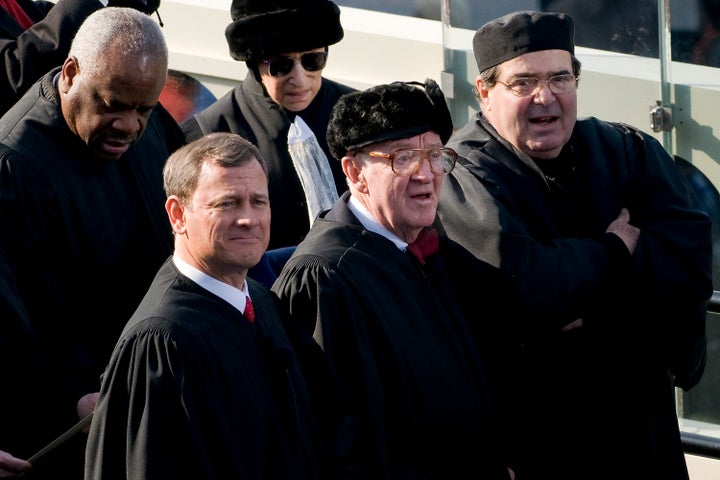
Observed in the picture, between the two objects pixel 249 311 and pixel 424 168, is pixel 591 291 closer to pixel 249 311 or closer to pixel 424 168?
pixel 424 168

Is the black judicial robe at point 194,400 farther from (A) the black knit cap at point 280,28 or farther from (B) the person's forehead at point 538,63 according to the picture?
(A) the black knit cap at point 280,28

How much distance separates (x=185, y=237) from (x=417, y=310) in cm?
77

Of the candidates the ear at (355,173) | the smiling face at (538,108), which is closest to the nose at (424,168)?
the ear at (355,173)

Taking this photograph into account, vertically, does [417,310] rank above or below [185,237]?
below

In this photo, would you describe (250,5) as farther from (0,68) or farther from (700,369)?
(700,369)

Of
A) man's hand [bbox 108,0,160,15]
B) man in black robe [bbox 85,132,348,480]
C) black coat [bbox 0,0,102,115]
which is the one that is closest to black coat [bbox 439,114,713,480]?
man in black robe [bbox 85,132,348,480]

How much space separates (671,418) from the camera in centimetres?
450

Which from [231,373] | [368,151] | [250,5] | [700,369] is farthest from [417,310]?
[250,5]

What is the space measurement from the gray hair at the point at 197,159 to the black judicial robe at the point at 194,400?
0.20m

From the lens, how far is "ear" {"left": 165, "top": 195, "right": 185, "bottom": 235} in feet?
12.0

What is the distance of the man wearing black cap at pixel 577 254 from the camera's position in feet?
14.1

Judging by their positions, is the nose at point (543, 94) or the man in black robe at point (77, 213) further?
the nose at point (543, 94)

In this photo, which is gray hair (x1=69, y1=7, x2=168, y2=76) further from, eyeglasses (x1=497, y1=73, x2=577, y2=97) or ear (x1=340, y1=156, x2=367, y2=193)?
eyeglasses (x1=497, y1=73, x2=577, y2=97)

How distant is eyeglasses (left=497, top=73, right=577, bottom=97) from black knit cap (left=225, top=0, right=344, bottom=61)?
3.63 ft
